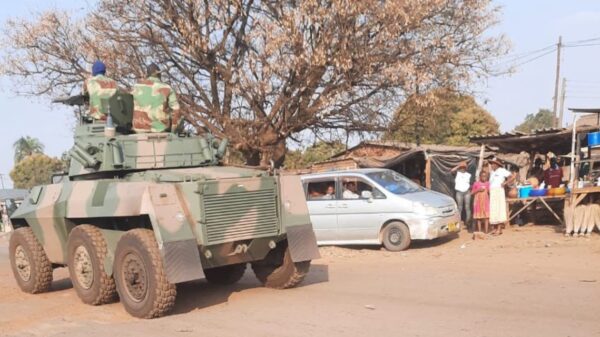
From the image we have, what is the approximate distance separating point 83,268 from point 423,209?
278 inches

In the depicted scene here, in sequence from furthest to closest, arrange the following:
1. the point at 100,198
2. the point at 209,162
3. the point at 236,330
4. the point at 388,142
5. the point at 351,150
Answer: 1. the point at 351,150
2. the point at 388,142
3. the point at 209,162
4. the point at 100,198
5. the point at 236,330

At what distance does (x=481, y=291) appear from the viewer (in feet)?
26.8

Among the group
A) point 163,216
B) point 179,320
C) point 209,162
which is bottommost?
point 179,320

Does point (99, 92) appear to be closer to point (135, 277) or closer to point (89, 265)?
point (89, 265)

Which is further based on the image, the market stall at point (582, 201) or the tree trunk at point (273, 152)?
the tree trunk at point (273, 152)

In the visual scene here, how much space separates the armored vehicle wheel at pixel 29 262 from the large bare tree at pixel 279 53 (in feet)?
23.4

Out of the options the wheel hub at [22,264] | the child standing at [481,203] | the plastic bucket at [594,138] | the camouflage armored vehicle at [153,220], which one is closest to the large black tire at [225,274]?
the camouflage armored vehicle at [153,220]

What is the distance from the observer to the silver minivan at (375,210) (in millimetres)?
13156

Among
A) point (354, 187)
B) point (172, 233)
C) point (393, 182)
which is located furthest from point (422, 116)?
point (172, 233)

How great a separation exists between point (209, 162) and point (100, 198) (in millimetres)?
1599

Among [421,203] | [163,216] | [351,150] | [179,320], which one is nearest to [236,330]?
[179,320]

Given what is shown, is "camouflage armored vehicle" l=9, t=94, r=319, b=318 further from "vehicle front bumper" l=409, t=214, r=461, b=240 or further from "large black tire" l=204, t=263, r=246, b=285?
"vehicle front bumper" l=409, t=214, r=461, b=240

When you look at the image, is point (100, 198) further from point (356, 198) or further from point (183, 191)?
point (356, 198)

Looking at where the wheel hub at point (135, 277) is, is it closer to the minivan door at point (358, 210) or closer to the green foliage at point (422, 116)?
the minivan door at point (358, 210)
